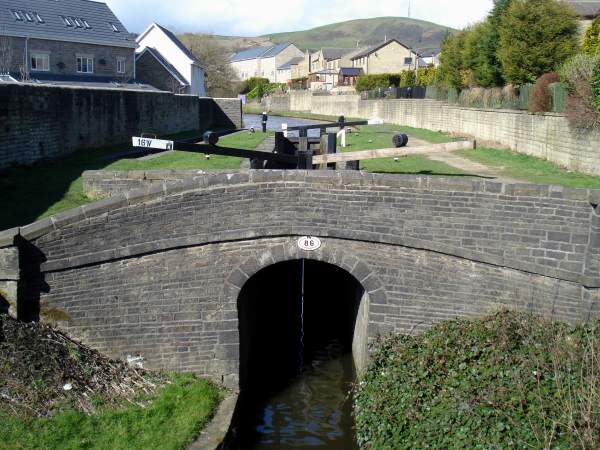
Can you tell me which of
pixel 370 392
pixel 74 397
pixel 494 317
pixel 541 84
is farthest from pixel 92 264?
pixel 541 84

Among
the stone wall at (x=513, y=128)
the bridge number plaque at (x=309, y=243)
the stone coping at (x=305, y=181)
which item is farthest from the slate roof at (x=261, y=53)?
the bridge number plaque at (x=309, y=243)

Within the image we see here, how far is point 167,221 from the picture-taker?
1051cm

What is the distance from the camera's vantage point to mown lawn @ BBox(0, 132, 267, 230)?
13.1 m

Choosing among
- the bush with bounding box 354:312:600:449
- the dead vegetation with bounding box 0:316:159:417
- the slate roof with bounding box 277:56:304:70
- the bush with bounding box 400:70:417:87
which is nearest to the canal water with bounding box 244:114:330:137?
the bush with bounding box 400:70:417:87

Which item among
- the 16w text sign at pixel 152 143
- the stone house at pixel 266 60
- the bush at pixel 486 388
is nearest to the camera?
the bush at pixel 486 388

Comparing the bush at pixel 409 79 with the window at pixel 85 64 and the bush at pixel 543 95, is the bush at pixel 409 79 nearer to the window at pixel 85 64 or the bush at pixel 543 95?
the window at pixel 85 64

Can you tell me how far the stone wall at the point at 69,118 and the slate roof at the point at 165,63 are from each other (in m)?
22.5

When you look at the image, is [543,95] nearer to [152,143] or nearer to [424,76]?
[152,143]

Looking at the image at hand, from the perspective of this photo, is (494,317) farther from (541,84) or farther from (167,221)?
(541,84)

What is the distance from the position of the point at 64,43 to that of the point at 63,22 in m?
1.77

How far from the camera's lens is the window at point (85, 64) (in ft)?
149

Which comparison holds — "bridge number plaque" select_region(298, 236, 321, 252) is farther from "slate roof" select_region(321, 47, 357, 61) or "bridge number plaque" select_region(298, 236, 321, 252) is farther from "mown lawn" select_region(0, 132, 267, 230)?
"slate roof" select_region(321, 47, 357, 61)

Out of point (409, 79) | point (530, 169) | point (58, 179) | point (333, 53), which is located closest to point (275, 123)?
point (409, 79)

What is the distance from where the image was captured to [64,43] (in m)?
43.7
